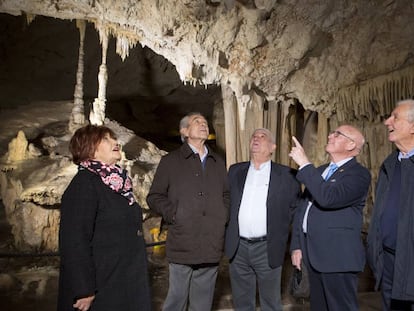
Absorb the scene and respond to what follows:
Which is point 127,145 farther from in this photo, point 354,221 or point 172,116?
point 354,221

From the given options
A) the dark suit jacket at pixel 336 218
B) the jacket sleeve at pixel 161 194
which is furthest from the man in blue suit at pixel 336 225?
the jacket sleeve at pixel 161 194

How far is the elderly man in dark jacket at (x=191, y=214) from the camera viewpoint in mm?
2725

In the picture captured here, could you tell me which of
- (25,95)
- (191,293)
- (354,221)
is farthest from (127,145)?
(354,221)

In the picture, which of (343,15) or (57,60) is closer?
(343,15)

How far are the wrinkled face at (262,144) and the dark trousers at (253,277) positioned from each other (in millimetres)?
656

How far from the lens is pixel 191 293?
283cm

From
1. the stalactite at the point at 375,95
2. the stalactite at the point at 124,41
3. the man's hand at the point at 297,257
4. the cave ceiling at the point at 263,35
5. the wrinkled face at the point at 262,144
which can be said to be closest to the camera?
the man's hand at the point at 297,257

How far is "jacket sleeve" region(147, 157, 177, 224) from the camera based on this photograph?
2.75 meters

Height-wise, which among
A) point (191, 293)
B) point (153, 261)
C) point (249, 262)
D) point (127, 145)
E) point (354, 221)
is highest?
point (127, 145)

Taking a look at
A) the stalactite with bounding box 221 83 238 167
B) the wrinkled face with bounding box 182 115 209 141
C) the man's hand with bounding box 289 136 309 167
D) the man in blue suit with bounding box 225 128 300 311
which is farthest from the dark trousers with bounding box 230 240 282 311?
the stalactite with bounding box 221 83 238 167

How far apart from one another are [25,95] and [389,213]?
38.5 ft

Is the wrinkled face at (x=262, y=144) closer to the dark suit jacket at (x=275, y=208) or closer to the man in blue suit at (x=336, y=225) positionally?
the dark suit jacket at (x=275, y=208)

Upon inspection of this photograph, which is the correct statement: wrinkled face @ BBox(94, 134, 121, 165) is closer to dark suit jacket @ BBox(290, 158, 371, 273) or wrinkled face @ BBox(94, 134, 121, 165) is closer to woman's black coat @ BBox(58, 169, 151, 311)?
woman's black coat @ BBox(58, 169, 151, 311)

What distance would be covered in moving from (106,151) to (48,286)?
4.15 meters
